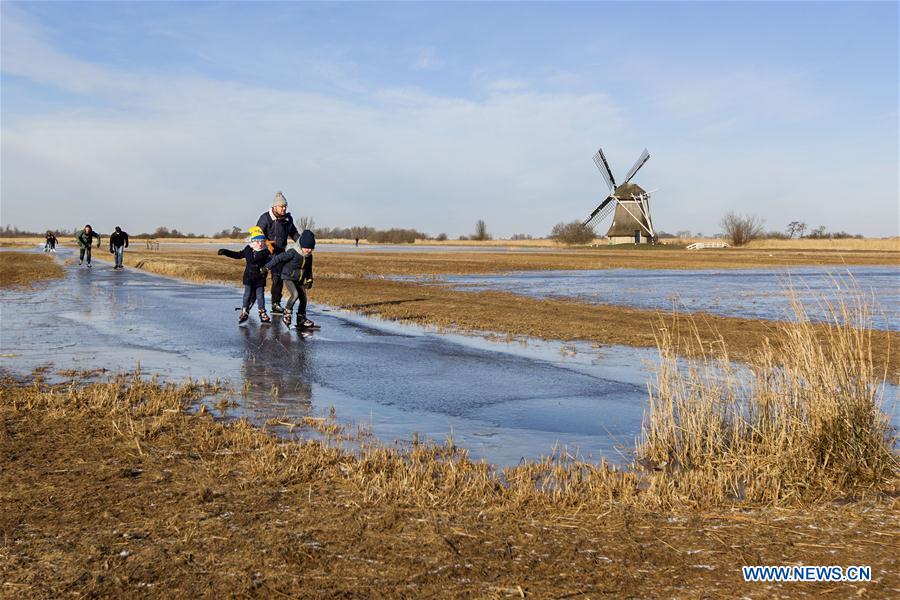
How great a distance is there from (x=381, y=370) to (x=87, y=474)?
228 inches

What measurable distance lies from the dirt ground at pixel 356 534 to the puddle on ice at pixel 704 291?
12.8 meters

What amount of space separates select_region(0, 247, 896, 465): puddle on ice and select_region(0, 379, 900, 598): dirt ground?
155cm

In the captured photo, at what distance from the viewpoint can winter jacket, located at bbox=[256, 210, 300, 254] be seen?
629 inches

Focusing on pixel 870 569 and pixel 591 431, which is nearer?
pixel 870 569

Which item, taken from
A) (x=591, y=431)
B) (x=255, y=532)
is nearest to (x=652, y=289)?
(x=591, y=431)

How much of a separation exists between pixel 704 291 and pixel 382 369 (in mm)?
21004

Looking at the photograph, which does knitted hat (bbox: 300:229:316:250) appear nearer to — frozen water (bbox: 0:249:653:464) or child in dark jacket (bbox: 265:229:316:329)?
child in dark jacket (bbox: 265:229:316:329)

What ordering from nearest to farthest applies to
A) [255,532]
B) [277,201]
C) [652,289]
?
1. [255,532]
2. [277,201]
3. [652,289]

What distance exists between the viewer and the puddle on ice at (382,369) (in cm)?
827

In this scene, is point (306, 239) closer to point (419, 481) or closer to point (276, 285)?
point (276, 285)

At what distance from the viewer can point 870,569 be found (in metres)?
4.59

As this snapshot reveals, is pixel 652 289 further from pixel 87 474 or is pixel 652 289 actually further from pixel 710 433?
pixel 87 474

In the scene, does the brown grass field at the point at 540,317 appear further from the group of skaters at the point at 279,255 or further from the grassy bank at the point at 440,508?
the grassy bank at the point at 440,508

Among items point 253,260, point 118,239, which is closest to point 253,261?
point 253,260
